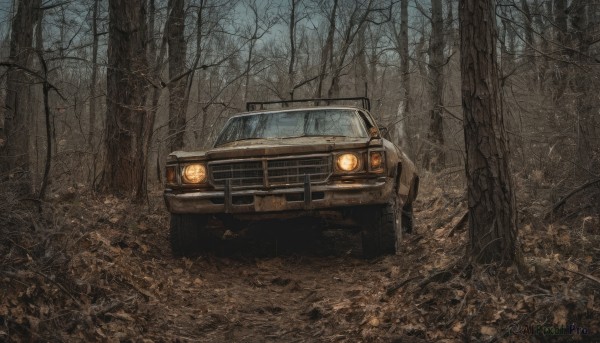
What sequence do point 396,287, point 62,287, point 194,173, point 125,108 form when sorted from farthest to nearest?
1. point 125,108
2. point 194,173
3. point 396,287
4. point 62,287

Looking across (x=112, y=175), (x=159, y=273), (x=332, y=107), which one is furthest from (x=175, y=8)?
(x=159, y=273)

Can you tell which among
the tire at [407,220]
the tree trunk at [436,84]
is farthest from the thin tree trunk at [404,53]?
the tire at [407,220]

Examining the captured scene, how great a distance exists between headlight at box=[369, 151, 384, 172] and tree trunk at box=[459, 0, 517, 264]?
1589mm

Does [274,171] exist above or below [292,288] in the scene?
above

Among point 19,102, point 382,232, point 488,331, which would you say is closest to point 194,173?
point 382,232

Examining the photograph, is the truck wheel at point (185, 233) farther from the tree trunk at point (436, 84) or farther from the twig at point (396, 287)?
the tree trunk at point (436, 84)

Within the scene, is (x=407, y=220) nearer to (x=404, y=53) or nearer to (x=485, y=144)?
(x=485, y=144)

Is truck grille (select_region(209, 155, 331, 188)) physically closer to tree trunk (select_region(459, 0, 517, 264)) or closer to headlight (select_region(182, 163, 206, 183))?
headlight (select_region(182, 163, 206, 183))

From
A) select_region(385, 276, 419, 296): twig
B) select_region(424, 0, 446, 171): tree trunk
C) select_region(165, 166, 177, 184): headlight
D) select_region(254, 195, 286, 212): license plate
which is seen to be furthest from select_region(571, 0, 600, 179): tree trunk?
select_region(424, 0, 446, 171): tree trunk

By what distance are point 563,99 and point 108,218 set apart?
18.6 ft

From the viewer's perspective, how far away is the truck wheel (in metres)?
6.20

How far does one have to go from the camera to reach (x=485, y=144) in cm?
412

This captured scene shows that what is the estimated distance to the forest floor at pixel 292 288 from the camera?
346 centimetres

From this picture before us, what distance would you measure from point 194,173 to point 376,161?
187 centimetres
